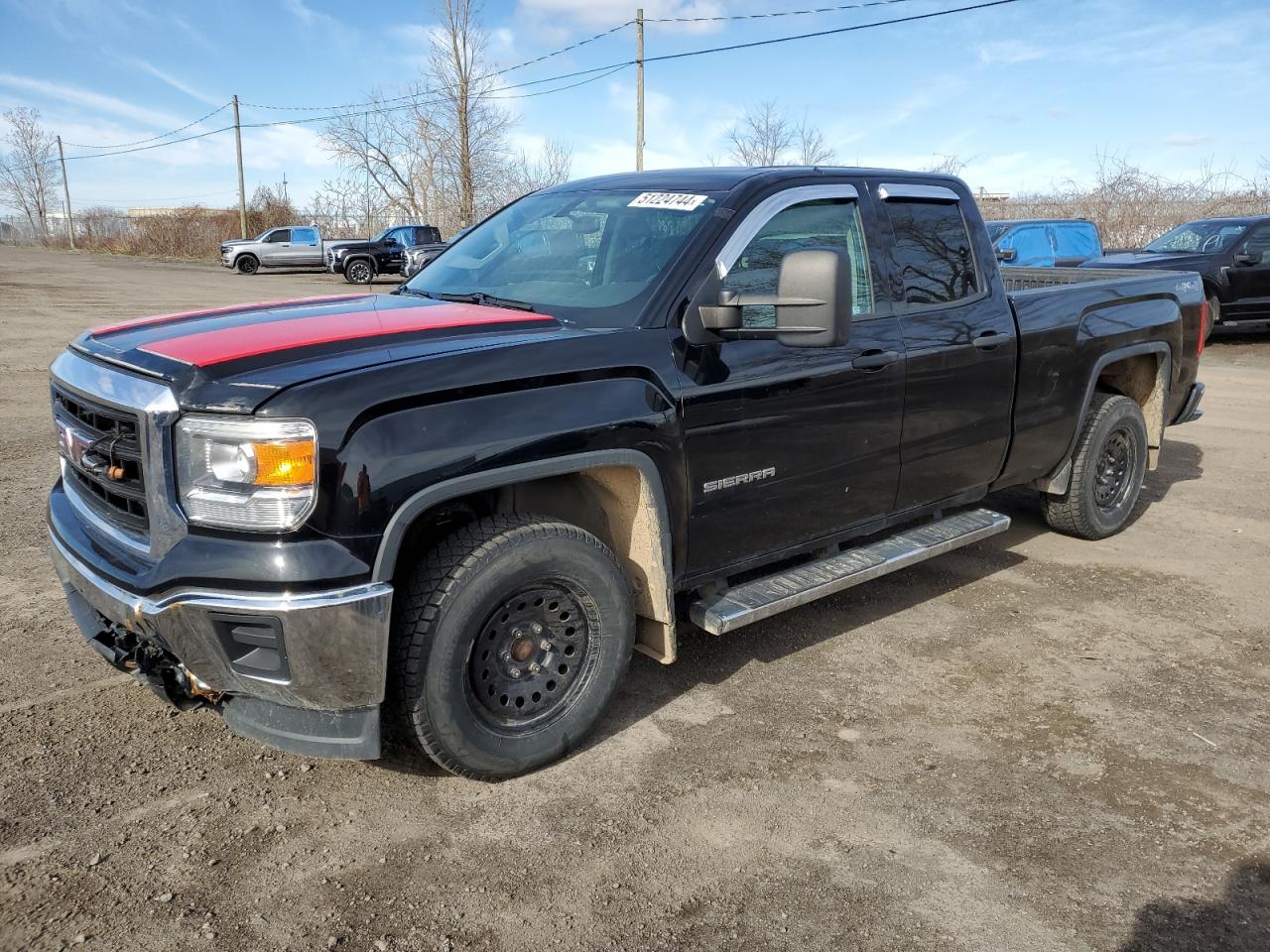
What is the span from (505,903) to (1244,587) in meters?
4.32

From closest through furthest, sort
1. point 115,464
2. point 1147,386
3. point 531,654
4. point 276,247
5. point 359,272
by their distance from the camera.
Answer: point 115,464, point 531,654, point 1147,386, point 359,272, point 276,247

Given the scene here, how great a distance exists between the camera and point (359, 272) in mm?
28625

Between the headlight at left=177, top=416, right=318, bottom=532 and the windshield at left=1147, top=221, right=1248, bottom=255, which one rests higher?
the windshield at left=1147, top=221, right=1248, bottom=255

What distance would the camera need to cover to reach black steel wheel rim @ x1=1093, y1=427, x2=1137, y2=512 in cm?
570

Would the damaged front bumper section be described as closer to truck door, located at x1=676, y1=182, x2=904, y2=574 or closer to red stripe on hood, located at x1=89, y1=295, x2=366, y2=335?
red stripe on hood, located at x1=89, y1=295, x2=366, y2=335

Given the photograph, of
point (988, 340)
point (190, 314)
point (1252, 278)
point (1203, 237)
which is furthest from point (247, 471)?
point (1203, 237)

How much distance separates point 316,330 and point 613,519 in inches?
46.0

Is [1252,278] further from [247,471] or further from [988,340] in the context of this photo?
[247,471]

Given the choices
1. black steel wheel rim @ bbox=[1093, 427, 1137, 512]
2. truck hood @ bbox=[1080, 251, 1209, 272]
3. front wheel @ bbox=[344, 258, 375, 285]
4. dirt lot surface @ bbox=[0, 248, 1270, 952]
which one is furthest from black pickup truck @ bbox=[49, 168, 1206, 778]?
front wheel @ bbox=[344, 258, 375, 285]

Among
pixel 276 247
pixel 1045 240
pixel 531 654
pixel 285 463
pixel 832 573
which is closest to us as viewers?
pixel 285 463

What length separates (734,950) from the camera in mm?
2516

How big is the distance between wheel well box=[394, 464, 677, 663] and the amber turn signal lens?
0.53m

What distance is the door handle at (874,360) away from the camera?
3.96 meters

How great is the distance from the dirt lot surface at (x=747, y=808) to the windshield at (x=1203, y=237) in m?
12.3
